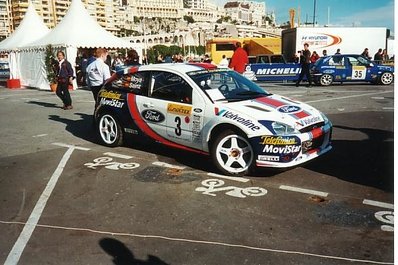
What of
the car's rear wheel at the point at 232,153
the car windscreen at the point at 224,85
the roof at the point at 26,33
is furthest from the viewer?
the roof at the point at 26,33

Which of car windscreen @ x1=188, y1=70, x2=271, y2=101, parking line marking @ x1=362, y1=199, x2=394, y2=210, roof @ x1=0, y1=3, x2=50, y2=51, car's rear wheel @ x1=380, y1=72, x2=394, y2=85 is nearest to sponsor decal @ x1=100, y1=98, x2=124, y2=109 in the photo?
car windscreen @ x1=188, y1=70, x2=271, y2=101

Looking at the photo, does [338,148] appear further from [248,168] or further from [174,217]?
[174,217]

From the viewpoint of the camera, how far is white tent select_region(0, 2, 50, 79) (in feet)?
78.5

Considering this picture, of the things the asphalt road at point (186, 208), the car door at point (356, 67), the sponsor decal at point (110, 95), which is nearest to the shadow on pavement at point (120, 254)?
the asphalt road at point (186, 208)

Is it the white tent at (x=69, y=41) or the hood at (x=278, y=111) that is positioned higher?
the white tent at (x=69, y=41)

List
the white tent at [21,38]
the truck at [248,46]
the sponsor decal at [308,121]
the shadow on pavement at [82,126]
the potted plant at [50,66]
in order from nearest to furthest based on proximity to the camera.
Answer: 1. the sponsor decal at [308,121]
2. the shadow on pavement at [82,126]
3. the potted plant at [50,66]
4. the white tent at [21,38]
5. the truck at [248,46]

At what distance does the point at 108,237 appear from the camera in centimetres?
372

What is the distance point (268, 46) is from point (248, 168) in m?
29.9

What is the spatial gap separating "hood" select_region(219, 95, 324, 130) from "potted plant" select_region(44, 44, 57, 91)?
1661 cm

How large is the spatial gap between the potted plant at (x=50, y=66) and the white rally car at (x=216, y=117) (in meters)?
14.5

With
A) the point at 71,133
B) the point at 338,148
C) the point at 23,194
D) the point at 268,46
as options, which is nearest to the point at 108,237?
the point at 23,194

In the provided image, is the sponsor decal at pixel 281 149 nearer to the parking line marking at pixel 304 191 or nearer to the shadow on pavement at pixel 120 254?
the parking line marking at pixel 304 191

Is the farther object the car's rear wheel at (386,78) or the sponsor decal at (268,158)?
the car's rear wheel at (386,78)

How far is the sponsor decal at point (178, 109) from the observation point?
18.8ft
